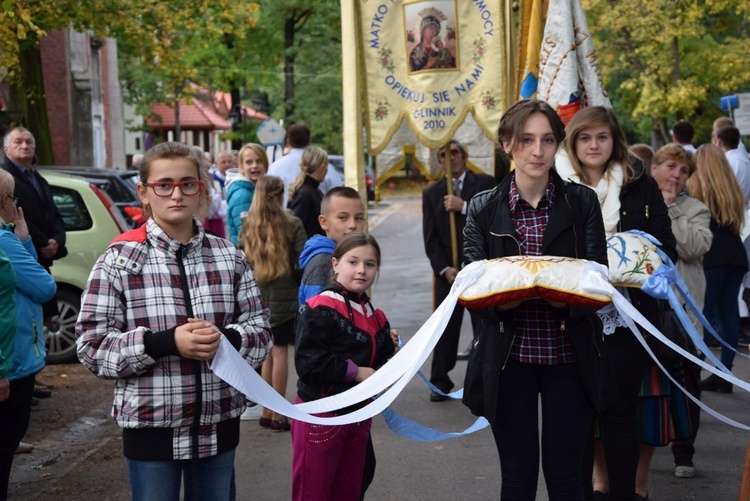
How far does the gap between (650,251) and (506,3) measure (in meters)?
3.49

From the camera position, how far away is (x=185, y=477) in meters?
3.97

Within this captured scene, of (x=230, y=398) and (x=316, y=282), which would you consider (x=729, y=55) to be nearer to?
(x=316, y=282)

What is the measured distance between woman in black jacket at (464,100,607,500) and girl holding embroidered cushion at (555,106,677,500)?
1072mm

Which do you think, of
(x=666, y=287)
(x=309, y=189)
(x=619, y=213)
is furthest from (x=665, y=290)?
(x=309, y=189)

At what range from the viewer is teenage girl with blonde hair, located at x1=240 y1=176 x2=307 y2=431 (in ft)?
25.9

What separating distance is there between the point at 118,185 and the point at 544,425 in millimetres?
9025

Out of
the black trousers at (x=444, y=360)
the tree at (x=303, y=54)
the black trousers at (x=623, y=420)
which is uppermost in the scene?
the tree at (x=303, y=54)

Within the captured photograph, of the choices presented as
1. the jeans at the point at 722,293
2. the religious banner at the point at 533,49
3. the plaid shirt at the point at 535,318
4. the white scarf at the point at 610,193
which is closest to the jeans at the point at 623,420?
the white scarf at the point at 610,193

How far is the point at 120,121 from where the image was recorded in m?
43.2

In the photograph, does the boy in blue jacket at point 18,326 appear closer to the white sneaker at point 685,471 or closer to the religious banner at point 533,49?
the religious banner at point 533,49

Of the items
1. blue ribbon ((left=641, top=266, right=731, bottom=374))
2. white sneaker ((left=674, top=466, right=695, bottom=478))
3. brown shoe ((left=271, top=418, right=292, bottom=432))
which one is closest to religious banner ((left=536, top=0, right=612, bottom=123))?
blue ribbon ((left=641, top=266, right=731, bottom=374))

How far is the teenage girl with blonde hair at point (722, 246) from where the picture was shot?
8.25 meters

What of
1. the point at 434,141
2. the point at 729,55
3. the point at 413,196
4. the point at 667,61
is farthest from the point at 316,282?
the point at 413,196

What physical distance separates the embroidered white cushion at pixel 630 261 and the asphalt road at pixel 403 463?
1.54m
